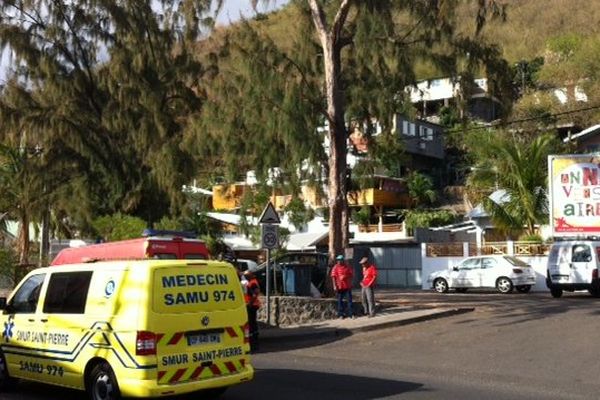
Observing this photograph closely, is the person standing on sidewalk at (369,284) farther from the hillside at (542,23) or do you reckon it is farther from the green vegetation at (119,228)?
the hillside at (542,23)

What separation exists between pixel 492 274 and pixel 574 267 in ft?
14.6

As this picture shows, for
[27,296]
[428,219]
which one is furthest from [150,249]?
[428,219]

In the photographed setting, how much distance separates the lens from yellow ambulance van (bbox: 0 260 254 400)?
28.5ft

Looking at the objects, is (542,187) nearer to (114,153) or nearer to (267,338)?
(114,153)

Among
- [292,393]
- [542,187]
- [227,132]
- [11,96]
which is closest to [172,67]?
[11,96]

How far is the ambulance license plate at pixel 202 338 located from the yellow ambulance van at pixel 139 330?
13 mm

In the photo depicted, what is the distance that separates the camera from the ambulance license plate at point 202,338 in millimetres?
9016

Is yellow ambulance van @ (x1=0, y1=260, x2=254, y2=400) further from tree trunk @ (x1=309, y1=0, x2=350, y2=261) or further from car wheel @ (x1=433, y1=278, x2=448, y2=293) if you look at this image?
car wheel @ (x1=433, y1=278, x2=448, y2=293)

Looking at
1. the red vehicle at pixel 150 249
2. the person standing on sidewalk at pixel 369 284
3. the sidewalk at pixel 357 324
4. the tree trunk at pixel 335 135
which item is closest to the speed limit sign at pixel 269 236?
the sidewalk at pixel 357 324

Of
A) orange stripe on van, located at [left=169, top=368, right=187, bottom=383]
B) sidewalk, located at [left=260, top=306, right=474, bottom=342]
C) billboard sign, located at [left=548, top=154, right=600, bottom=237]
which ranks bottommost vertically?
sidewalk, located at [left=260, top=306, right=474, bottom=342]

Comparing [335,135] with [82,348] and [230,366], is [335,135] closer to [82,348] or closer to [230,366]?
[230,366]

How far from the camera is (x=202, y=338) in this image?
9.14 meters

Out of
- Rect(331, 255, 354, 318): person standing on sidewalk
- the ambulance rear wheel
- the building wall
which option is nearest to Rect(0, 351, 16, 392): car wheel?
the ambulance rear wheel

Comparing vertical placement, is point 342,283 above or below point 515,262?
below
